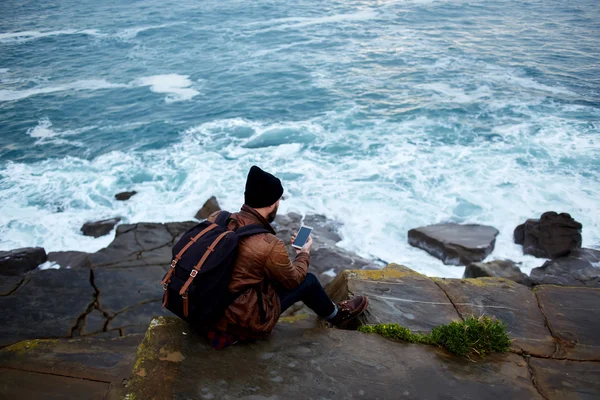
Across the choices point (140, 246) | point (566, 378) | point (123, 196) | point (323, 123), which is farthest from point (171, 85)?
point (566, 378)

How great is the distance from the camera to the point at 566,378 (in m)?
3.54

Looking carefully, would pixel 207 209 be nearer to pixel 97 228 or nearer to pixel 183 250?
pixel 97 228

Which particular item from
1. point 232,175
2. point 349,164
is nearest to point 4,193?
point 232,175

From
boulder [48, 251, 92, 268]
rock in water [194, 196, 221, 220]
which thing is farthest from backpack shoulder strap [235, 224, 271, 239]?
rock in water [194, 196, 221, 220]

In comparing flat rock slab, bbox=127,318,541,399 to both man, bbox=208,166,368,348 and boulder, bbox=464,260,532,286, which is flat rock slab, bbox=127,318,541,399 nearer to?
man, bbox=208,166,368,348

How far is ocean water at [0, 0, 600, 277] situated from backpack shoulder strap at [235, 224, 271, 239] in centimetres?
580

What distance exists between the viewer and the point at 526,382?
11.3ft

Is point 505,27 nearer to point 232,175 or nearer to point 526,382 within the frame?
point 232,175

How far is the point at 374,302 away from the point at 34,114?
16.9 m

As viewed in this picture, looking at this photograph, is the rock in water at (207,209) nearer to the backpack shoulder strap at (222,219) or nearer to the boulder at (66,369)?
the boulder at (66,369)

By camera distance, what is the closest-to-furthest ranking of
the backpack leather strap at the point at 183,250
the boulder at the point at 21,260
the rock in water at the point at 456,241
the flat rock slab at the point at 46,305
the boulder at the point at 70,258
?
the backpack leather strap at the point at 183,250 → the flat rock slab at the point at 46,305 → the boulder at the point at 21,260 → the boulder at the point at 70,258 → the rock in water at the point at 456,241

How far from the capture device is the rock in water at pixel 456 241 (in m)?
8.48

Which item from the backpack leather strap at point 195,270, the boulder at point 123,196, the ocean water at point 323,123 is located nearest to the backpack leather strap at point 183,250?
the backpack leather strap at point 195,270

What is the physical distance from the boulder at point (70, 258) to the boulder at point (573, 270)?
25.7 feet
